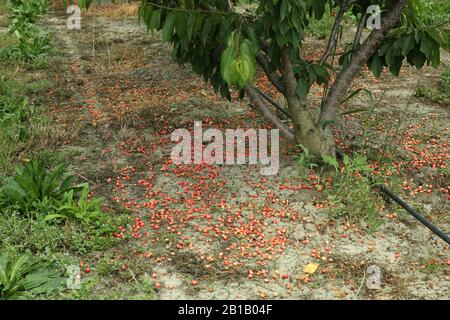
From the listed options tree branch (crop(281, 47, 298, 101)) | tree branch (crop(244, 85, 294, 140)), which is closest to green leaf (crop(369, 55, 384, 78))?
tree branch (crop(281, 47, 298, 101))

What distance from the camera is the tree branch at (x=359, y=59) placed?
12.9 ft

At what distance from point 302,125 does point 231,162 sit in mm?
649

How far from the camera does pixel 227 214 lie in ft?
13.1

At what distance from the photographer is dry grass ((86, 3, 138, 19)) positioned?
9031 millimetres

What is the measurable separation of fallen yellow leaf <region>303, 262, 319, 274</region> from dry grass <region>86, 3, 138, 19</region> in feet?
21.3

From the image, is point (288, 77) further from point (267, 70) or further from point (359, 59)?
point (359, 59)

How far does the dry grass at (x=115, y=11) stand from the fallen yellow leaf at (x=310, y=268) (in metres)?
6.48

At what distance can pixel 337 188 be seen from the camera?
13.6 ft

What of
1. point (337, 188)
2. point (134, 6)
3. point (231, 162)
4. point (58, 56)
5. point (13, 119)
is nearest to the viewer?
point (337, 188)

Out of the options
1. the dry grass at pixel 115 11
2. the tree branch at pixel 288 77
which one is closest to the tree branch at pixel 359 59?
the tree branch at pixel 288 77

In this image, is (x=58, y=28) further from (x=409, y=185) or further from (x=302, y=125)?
(x=409, y=185)

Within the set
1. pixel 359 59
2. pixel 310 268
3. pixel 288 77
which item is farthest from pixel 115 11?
pixel 310 268

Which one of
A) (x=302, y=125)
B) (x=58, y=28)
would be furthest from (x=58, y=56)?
(x=302, y=125)

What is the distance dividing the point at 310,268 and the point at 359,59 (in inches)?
62.4
